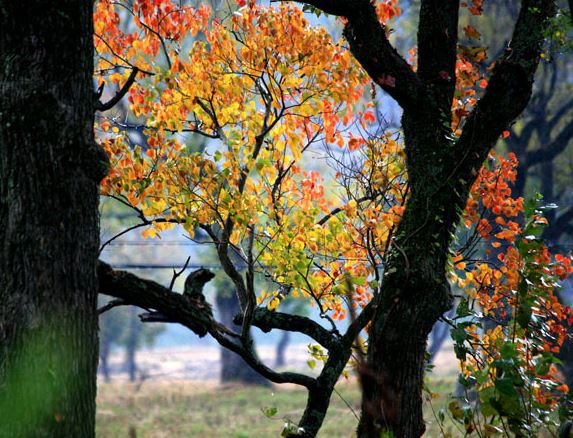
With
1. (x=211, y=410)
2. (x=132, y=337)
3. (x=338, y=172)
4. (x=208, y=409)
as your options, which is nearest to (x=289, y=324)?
(x=338, y=172)

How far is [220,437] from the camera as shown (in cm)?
2064

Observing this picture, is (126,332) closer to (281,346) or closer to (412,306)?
(281,346)

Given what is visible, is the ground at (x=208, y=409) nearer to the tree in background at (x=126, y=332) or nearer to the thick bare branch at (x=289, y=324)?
the tree in background at (x=126, y=332)

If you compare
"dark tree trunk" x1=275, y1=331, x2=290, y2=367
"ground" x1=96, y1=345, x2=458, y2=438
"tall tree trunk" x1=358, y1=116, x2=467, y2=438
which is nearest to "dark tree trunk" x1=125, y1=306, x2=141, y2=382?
"ground" x1=96, y1=345, x2=458, y2=438

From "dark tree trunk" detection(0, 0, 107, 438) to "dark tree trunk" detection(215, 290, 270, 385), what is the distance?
25.6 metres

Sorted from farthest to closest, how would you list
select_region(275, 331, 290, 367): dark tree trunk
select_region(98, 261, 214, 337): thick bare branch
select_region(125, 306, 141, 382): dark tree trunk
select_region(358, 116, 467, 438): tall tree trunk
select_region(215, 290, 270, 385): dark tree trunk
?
select_region(275, 331, 290, 367): dark tree trunk < select_region(125, 306, 141, 382): dark tree trunk < select_region(215, 290, 270, 385): dark tree trunk < select_region(358, 116, 467, 438): tall tree trunk < select_region(98, 261, 214, 337): thick bare branch

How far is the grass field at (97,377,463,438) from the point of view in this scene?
68.9ft

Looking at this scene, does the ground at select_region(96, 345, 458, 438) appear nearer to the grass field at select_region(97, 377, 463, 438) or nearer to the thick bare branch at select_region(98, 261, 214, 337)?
the grass field at select_region(97, 377, 463, 438)

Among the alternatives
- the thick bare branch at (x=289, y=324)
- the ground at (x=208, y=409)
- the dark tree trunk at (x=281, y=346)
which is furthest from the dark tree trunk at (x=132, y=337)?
the thick bare branch at (x=289, y=324)

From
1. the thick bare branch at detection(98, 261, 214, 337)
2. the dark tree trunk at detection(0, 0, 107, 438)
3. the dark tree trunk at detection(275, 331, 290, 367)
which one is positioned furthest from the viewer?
the dark tree trunk at detection(275, 331, 290, 367)

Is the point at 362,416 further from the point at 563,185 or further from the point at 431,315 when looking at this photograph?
the point at 563,185

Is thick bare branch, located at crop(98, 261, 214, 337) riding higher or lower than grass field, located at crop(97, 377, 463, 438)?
higher

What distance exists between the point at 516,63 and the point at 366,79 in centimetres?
248

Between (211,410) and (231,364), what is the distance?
219 inches
